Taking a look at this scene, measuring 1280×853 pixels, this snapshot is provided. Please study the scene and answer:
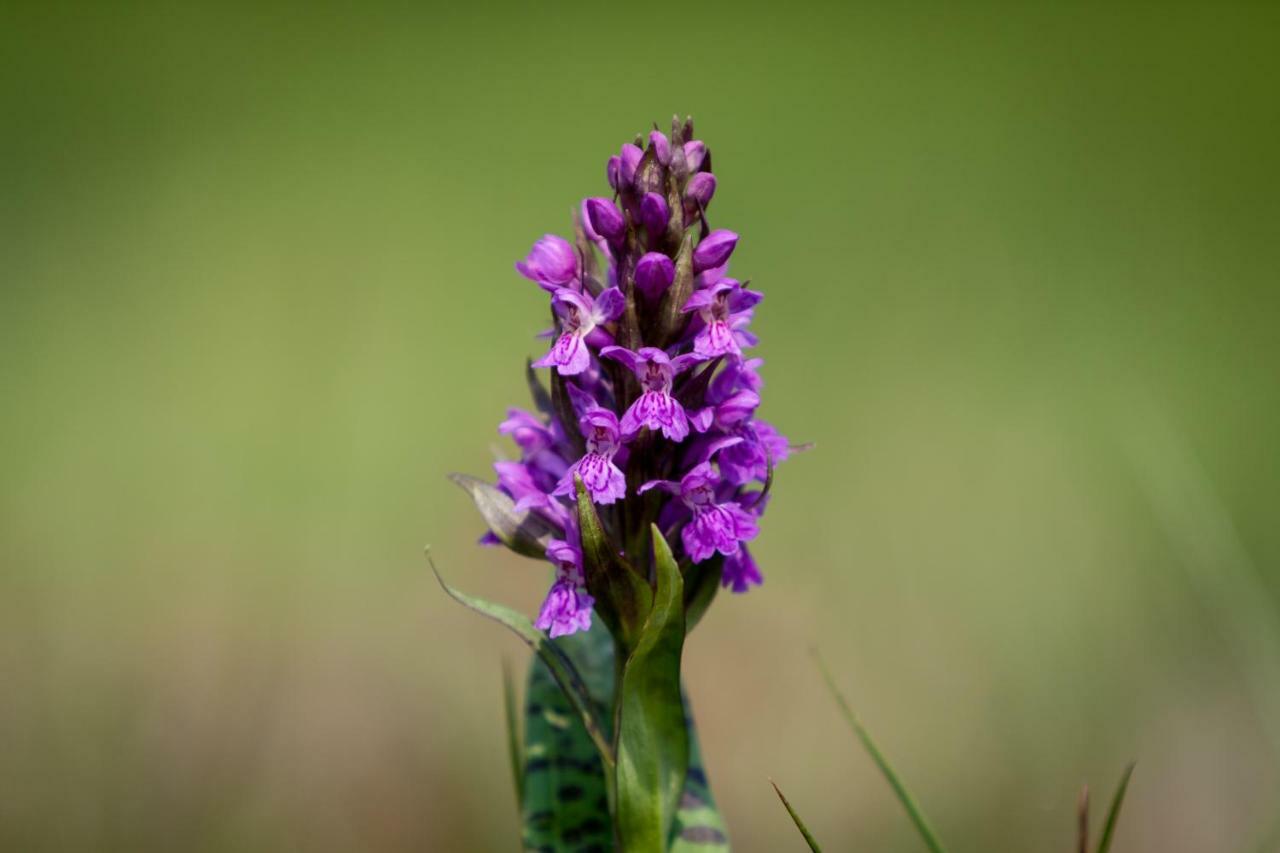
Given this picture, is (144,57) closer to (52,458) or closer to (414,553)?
(52,458)

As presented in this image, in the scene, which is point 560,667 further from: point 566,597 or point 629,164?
point 629,164

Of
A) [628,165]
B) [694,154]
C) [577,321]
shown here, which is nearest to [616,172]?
[628,165]

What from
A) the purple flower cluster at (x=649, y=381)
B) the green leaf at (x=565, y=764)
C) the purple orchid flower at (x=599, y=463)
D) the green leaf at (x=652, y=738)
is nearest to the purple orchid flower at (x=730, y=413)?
the purple flower cluster at (x=649, y=381)

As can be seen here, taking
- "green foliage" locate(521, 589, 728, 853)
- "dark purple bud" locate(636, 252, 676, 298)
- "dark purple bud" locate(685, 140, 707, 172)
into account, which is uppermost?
"dark purple bud" locate(685, 140, 707, 172)

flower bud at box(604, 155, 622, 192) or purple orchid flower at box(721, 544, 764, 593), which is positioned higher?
flower bud at box(604, 155, 622, 192)

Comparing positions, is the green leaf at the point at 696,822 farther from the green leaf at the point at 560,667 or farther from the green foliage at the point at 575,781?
the green leaf at the point at 560,667

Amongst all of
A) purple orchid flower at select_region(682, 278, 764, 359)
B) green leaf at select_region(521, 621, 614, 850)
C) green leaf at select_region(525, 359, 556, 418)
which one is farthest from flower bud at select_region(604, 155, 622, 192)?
green leaf at select_region(521, 621, 614, 850)

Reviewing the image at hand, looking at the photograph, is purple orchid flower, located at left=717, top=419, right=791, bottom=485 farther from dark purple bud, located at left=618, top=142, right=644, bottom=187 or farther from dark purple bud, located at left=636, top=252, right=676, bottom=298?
dark purple bud, located at left=618, top=142, right=644, bottom=187
